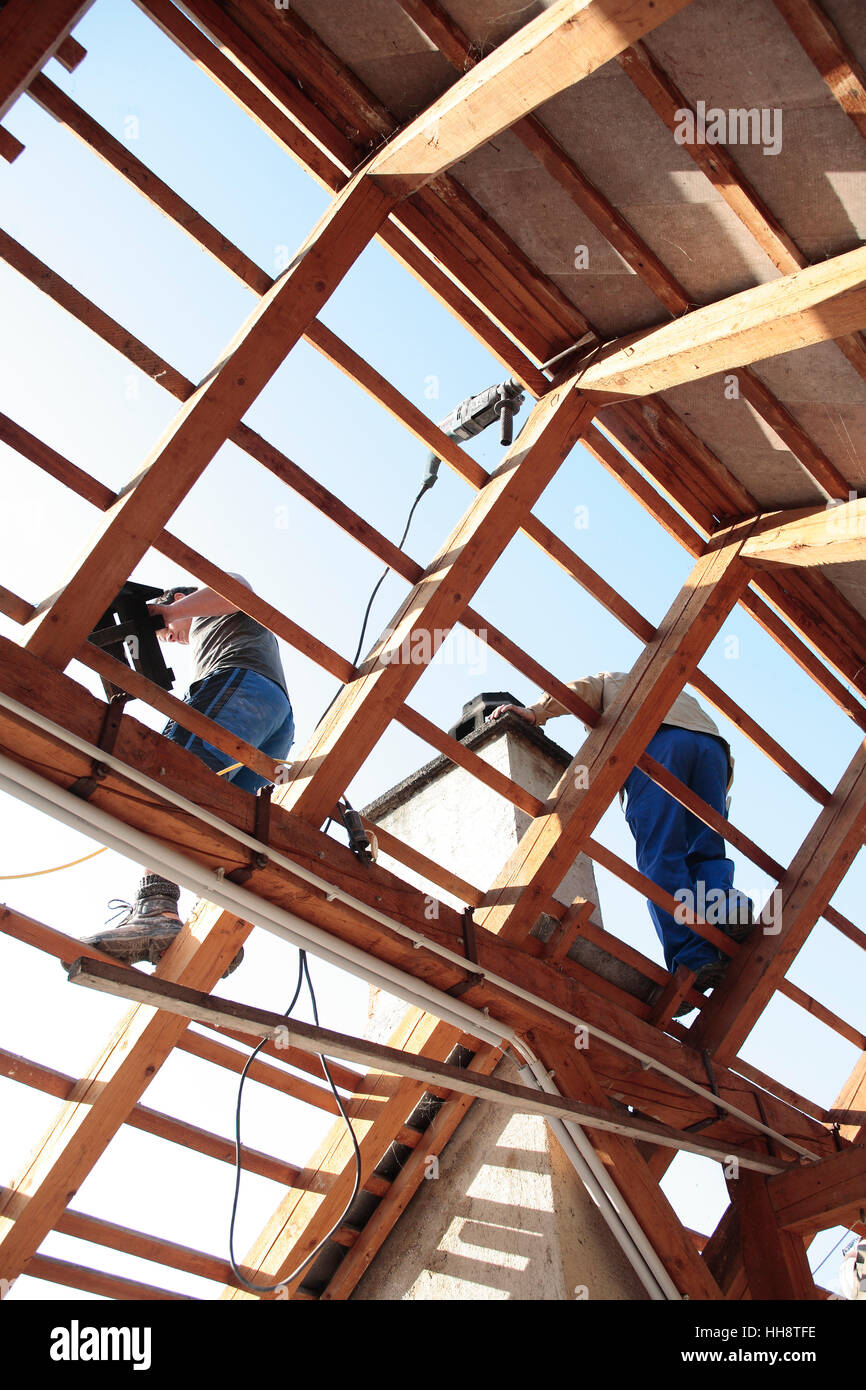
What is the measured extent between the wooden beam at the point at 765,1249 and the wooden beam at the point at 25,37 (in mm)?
3642

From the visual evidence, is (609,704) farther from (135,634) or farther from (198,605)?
(135,634)

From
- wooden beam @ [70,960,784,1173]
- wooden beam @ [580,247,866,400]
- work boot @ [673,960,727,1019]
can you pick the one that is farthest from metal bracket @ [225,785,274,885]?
work boot @ [673,960,727,1019]

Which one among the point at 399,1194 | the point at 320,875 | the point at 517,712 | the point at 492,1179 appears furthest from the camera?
the point at 517,712

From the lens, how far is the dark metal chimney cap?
4.25 meters

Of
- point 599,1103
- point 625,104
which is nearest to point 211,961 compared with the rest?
point 599,1103

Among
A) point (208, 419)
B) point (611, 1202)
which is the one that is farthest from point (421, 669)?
point (611, 1202)

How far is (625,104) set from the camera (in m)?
2.66

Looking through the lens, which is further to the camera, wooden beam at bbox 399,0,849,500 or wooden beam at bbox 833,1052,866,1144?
wooden beam at bbox 833,1052,866,1144

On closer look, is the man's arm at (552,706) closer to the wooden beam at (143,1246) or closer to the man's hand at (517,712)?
the man's hand at (517,712)

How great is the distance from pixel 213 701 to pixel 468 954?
1.02m

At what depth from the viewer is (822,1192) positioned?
3.48 m

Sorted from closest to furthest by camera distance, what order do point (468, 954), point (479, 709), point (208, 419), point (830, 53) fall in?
point (830, 53), point (208, 419), point (468, 954), point (479, 709)

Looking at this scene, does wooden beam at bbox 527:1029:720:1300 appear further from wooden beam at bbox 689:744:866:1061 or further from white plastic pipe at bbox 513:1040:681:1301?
wooden beam at bbox 689:744:866:1061
